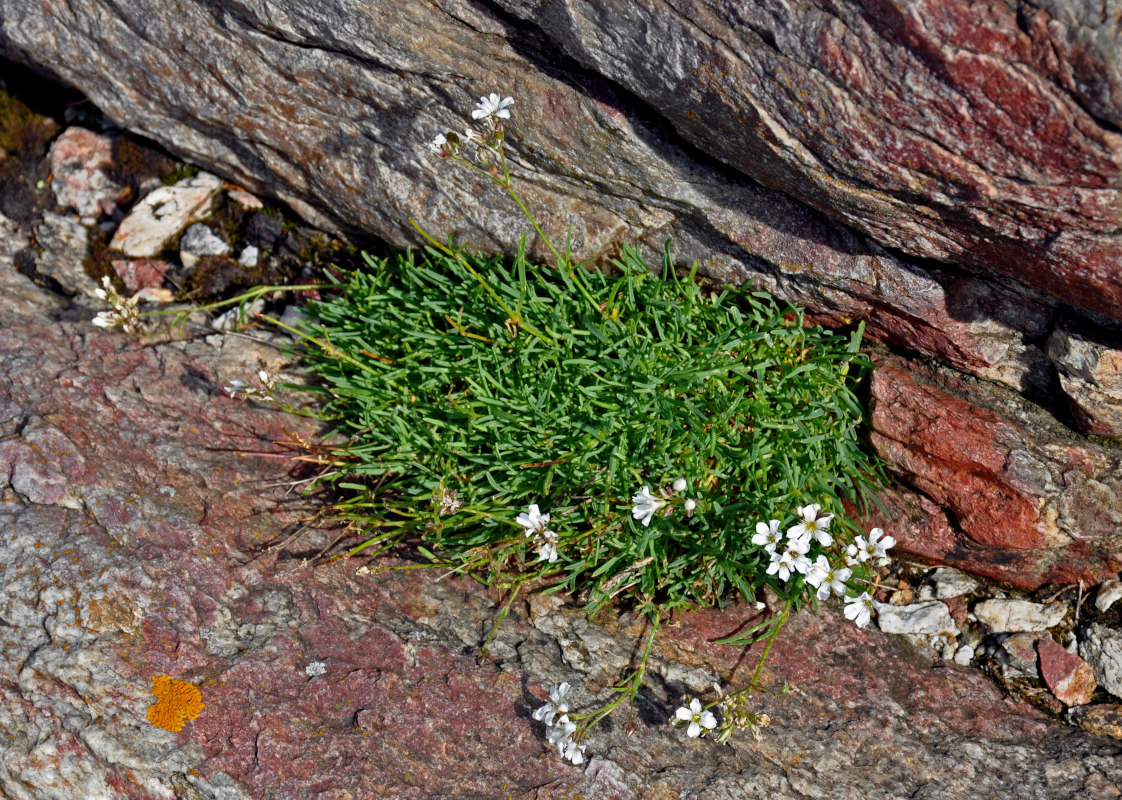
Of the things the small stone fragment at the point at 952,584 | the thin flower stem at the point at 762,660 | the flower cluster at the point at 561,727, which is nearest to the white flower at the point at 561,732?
the flower cluster at the point at 561,727

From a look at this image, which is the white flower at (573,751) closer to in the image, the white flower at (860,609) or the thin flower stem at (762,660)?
the thin flower stem at (762,660)

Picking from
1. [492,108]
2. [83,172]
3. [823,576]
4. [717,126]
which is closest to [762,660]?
[823,576]

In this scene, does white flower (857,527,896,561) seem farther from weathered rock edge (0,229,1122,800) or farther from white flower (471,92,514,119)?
white flower (471,92,514,119)

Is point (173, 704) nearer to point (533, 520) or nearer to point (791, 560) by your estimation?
point (533, 520)

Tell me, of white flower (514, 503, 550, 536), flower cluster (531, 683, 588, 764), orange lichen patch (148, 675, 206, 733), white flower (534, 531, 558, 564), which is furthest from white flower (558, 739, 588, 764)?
orange lichen patch (148, 675, 206, 733)

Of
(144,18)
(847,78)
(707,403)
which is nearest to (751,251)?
(707,403)

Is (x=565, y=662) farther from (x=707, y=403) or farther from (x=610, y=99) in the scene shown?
(x=610, y=99)
